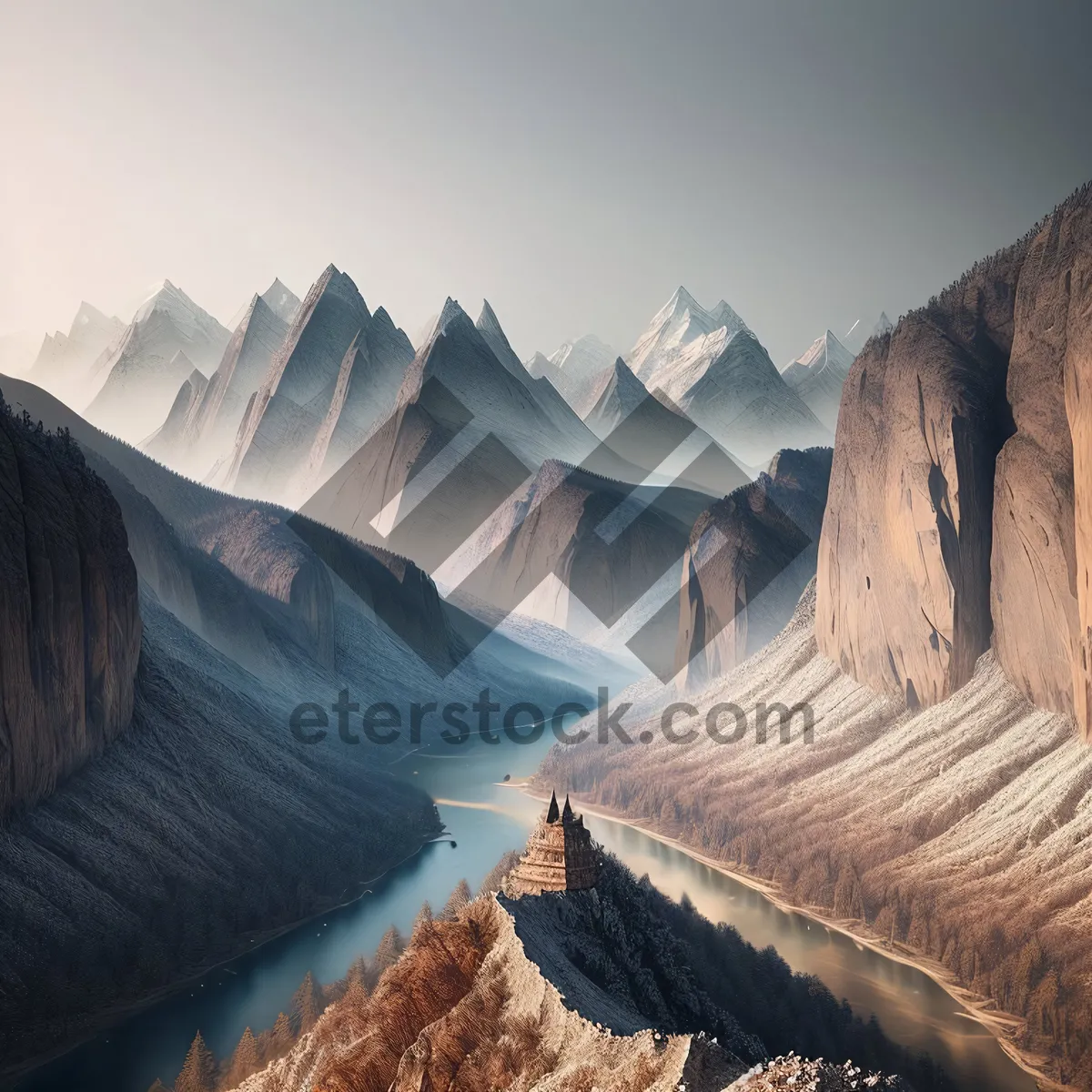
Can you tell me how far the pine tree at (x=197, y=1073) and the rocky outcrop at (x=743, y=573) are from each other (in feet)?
311

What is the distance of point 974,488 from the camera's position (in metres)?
89.4

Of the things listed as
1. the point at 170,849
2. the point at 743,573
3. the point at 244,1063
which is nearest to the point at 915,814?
the point at 170,849

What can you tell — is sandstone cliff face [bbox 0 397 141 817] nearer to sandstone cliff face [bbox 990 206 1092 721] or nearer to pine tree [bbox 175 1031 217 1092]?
pine tree [bbox 175 1031 217 1092]

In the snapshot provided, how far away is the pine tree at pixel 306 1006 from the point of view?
5225cm

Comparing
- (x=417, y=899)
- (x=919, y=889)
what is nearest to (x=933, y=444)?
(x=919, y=889)

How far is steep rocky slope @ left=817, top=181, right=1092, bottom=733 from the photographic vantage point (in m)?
76.1

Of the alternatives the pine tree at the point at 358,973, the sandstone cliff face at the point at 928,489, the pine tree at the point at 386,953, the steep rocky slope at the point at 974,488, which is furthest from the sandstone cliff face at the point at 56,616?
the steep rocky slope at the point at 974,488

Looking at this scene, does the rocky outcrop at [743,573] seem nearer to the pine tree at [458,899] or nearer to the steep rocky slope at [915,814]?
the steep rocky slope at [915,814]

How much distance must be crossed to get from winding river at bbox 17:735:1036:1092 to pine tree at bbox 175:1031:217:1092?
326 cm

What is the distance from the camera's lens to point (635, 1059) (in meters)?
31.0

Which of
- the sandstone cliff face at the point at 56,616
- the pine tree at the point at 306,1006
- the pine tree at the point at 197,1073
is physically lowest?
the pine tree at the point at 197,1073

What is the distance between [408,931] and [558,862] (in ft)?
79.1

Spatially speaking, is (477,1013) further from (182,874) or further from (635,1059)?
(182,874)

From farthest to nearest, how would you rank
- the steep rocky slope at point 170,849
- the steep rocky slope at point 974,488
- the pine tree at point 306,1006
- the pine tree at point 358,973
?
the steep rocky slope at point 974,488 < the steep rocky slope at point 170,849 < the pine tree at point 358,973 < the pine tree at point 306,1006
